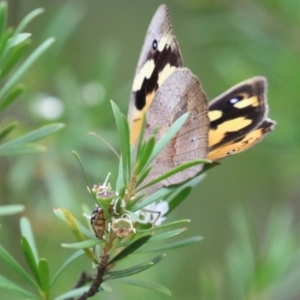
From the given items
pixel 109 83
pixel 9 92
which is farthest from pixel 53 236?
pixel 9 92

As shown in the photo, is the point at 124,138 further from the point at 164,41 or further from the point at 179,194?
Answer: the point at 164,41

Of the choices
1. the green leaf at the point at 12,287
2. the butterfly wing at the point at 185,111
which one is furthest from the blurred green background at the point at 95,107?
the green leaf at the point at 12,287

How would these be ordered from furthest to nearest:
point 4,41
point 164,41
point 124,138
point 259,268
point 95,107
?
1. point 95,107
2. point 259,268
3. point 164,41
4. point 4,41
5. point 124,138

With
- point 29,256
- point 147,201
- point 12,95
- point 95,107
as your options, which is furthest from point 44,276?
point 95,107

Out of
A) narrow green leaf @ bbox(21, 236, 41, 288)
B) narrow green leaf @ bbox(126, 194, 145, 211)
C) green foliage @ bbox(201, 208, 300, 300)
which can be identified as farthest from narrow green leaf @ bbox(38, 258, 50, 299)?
green foliage @ bbox(201, 208, 300, 300)

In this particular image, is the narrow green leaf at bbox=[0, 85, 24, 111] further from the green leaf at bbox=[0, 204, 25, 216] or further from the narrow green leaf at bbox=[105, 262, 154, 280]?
the narrow green leaf at bbox=[105, 262, 154, 280]

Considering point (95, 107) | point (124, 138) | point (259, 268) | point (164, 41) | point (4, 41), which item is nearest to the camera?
point (124, 138)
